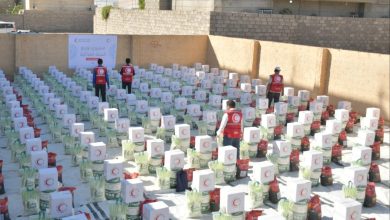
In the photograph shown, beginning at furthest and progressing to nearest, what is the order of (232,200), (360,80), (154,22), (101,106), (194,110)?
1. (154,22)
2. (360,80)
3. (194,110)
4. (101,106)
5. (232,200)

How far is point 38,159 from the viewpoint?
10.6 m

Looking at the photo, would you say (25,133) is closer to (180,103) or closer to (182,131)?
(182,131)

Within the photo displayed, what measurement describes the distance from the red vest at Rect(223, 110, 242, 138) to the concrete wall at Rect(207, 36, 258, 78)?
1252cm

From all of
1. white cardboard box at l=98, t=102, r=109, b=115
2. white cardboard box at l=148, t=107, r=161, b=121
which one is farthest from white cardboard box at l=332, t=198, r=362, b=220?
white cardboard box at l=98, t=102, r=109, b=115

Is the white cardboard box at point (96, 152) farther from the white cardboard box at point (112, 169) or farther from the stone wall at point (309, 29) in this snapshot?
the stone wall at point (309, 29)

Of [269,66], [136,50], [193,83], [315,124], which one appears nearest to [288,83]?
[269,66]

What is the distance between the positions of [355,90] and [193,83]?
6.54m

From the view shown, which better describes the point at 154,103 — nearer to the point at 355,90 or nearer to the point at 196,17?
the point at 355,90

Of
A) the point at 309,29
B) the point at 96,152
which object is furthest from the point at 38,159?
the point at 309,29

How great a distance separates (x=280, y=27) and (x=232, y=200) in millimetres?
22421

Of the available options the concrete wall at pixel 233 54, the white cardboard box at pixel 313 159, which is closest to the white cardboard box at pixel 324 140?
the white cardboard box at pixel 313 159

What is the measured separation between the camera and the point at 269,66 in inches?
917

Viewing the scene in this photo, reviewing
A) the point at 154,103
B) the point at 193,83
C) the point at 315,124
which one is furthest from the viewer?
the point at 193,83

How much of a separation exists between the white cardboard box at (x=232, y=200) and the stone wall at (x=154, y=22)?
20.9 meters
